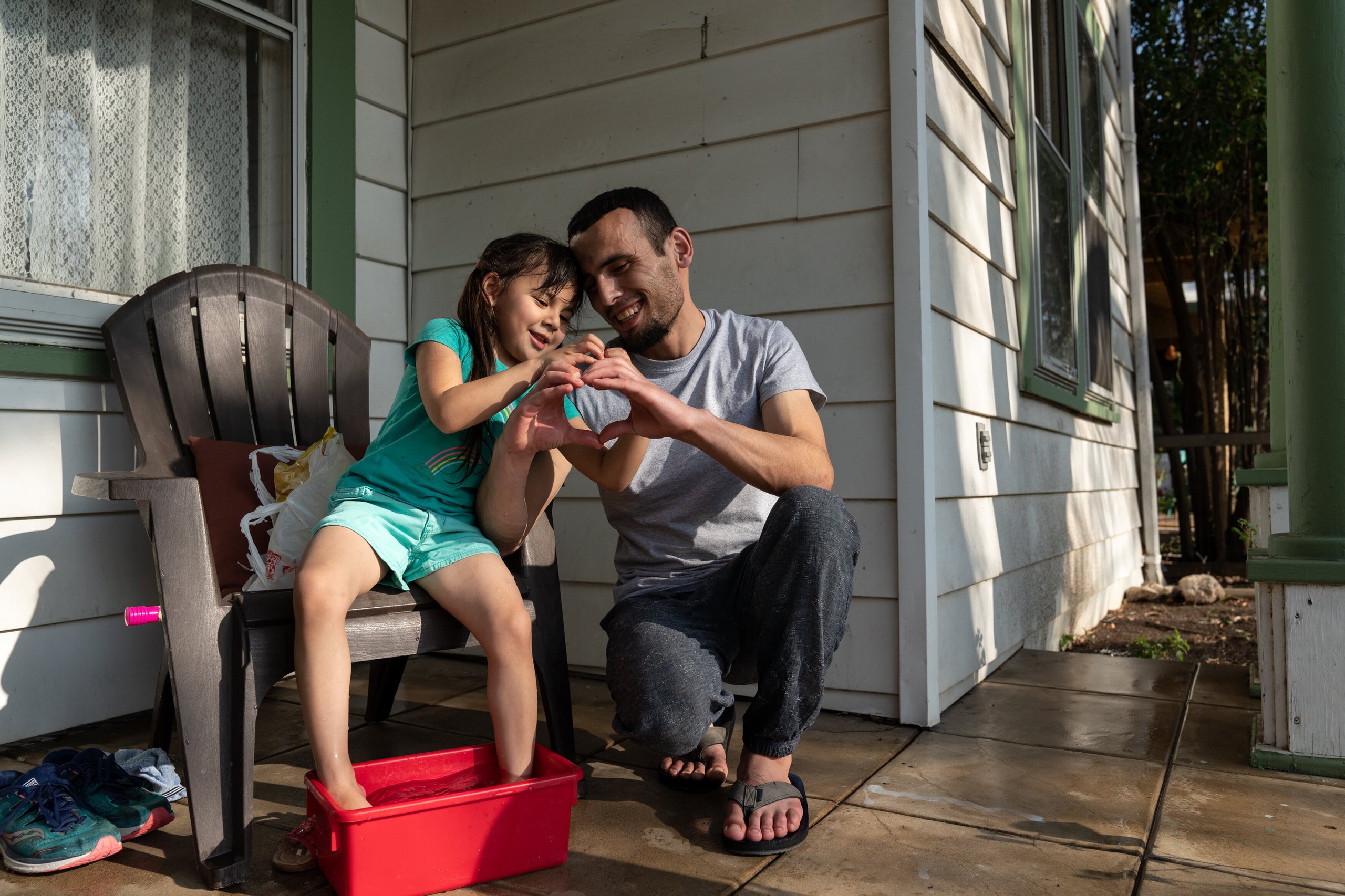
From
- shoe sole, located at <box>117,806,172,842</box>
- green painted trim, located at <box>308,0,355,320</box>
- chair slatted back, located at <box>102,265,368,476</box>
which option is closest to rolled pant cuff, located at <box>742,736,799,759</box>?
shoe sole, located at <box>117,806,172,842</box>

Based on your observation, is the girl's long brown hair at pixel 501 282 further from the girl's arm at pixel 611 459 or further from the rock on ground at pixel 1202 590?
the rock on ground at pixel 1202 590

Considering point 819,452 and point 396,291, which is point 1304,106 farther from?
point 396,291

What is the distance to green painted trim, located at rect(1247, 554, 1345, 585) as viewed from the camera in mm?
1853

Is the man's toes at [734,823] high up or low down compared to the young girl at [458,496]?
down

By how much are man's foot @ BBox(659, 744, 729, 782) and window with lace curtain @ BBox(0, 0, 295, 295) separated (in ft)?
5.77

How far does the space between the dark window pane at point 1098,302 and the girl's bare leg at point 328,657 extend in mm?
3999

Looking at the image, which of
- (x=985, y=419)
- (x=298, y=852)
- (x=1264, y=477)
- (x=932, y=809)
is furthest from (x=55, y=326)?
(x=1264, y=477)

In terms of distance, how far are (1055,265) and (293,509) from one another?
3309 mm

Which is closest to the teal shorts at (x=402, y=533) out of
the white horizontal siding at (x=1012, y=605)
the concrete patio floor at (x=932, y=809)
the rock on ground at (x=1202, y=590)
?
the concrete patio floor at (x=932, y=809)

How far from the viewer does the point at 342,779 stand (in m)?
1.34

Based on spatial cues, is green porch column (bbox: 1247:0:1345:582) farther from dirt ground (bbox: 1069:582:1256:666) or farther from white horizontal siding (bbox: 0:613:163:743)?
white horizontal siding (bbox: 0:613:163:743)

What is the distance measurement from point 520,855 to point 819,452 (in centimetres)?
87

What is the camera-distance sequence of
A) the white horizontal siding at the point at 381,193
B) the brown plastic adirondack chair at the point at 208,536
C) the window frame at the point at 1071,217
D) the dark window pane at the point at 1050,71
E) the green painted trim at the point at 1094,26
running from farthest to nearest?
the green painted trim at the point at 1094,26 < the dark window pane at the point at 1050,71 < the window frame at the point at 1071,217 < the white horizontal siding at the point at 381,193 < the brown plastic adirondack chair at the point at 208,536

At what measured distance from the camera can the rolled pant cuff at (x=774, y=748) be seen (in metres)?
1.58
